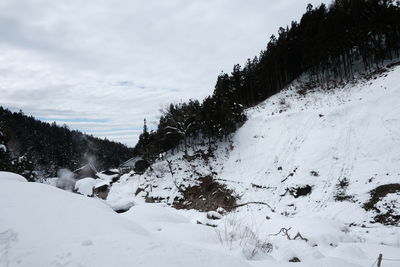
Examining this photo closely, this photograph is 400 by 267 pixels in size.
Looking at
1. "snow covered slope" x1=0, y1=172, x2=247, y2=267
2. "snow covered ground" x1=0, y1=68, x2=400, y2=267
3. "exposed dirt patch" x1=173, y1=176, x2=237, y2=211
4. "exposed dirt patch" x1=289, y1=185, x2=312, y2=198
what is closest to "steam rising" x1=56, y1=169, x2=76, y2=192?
"snow covered ground" x1=0, y1=68, x2=400, y2=267

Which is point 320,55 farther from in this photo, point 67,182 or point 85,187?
point 67,182

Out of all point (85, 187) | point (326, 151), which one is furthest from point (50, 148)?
point (326, 151)

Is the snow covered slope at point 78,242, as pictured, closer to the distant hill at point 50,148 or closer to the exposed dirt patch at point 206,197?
the exposed dirt patch at point 206,197

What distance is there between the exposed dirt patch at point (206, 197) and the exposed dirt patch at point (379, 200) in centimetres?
1041

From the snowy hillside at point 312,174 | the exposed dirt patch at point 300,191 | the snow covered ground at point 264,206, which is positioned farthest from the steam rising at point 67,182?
the exposed dirt patch at point 300,191

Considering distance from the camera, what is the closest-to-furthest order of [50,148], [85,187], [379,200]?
[379,200] → [85,187] → [50,148]

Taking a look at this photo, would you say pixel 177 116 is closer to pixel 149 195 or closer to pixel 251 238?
pixel 149 195

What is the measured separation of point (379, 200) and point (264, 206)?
7545 millimetres

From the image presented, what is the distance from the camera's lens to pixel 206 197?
23.7 metres

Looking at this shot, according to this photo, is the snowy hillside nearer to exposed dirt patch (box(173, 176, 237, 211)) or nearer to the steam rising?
exposed dirt patch (box(173, 176, 237, 211))

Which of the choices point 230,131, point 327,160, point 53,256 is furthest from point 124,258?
point 230,131

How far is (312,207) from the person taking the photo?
50.7 feet

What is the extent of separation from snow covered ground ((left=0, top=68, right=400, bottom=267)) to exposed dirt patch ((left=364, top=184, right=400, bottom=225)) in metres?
0.20

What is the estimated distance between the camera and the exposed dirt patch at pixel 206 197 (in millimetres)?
21438
